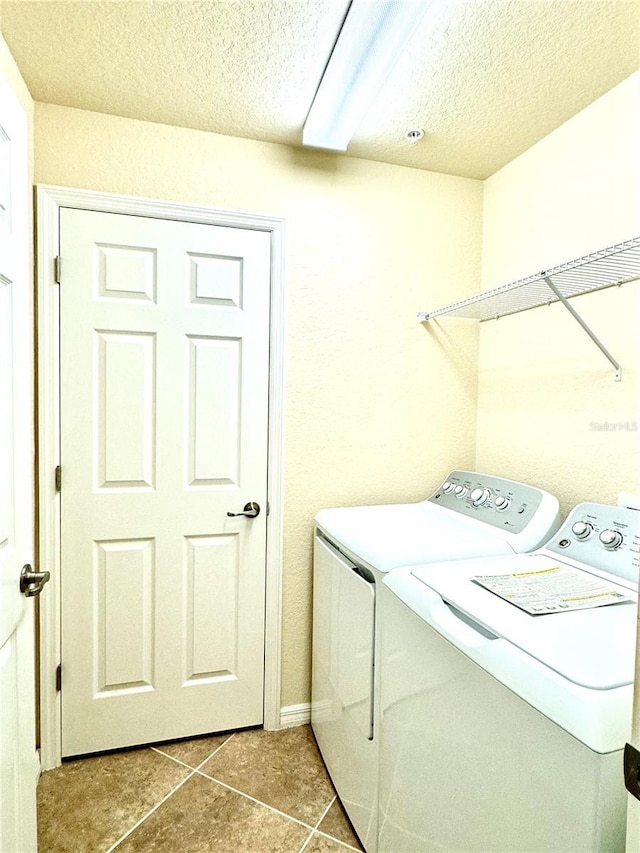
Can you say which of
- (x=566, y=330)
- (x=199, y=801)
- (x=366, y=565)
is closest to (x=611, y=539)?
(x=366, y=565)

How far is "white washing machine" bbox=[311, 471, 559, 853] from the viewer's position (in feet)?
4.52

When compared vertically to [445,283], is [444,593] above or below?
below

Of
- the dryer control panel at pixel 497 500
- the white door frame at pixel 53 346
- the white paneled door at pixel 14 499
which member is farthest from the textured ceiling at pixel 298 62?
the dryer control panel at pixel 497 500

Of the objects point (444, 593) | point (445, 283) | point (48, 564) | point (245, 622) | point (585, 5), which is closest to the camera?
point (444, 593)

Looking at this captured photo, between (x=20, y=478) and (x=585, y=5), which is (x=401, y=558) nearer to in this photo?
(x=20, y=478)

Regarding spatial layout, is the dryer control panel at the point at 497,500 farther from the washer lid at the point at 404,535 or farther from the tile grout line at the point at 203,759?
the tile grout line at the point at 203,759

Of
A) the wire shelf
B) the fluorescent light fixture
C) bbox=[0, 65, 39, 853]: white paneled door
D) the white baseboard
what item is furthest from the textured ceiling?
the white baseboard

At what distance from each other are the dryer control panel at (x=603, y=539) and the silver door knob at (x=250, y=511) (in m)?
1.09

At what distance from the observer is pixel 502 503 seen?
1.65 m

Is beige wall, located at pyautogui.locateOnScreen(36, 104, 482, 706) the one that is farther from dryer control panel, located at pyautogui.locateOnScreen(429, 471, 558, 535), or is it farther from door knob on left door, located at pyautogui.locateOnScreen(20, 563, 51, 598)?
door knob on left door, located at pyautogui.locateOnScreen(20, 563, 51, 598)

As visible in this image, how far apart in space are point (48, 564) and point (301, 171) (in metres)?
1.84

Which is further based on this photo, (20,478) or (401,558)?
(401,558)

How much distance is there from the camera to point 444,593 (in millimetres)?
1076

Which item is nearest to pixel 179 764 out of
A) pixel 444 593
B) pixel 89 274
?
pixel 444 593
